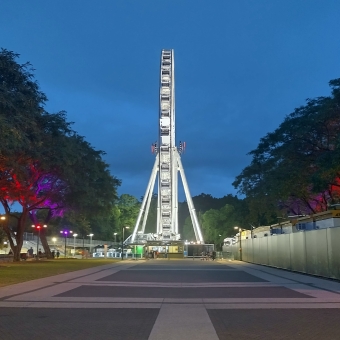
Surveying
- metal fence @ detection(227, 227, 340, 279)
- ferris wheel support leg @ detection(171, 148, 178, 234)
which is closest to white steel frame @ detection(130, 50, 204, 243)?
ferris wheel support leg @ detection(171, 148, 178, 234)

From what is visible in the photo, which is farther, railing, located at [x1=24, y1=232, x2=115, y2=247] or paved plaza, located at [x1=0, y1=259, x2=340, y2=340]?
railing, located at [x1=24, y1=232, x2=115, y2=247]

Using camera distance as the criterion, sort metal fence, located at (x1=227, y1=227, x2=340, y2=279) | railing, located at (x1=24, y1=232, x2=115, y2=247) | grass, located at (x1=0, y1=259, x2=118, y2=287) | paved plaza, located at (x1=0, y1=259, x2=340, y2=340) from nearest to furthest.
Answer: paved plaza, located at (x1=0, y1=259, x2=340, y2=340) < grass, located at (x1=0, y1=259, x2=118, y2=287) < metal fence, located at (x1=227, y1=227, x2=340, y2=279) < railing, located at (x1=24, y1=232, x2=115, y2=247)

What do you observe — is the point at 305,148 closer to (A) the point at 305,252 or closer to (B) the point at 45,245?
(A) the point at 305,252

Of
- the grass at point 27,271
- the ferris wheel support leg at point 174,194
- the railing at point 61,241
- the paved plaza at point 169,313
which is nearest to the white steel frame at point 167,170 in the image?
the ferris wheel support leg at point 174,194

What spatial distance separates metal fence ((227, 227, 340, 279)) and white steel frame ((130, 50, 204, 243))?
43981 mm

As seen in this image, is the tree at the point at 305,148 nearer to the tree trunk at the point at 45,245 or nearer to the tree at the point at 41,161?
the tree at the point at 41,161

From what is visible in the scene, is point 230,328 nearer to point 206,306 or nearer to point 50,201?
point 206,306

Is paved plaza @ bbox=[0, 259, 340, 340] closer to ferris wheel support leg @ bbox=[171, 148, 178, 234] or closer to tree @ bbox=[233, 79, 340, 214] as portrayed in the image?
tree @ bbox=[233, 79, 340, 214]

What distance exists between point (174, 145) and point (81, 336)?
80612mm

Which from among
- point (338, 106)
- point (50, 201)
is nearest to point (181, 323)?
point (338, 106)

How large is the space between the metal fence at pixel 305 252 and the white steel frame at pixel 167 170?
144ft

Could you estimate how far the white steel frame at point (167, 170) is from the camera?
85.5 metres

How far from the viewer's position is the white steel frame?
85500 millimetres

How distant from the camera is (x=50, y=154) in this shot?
108 feet
